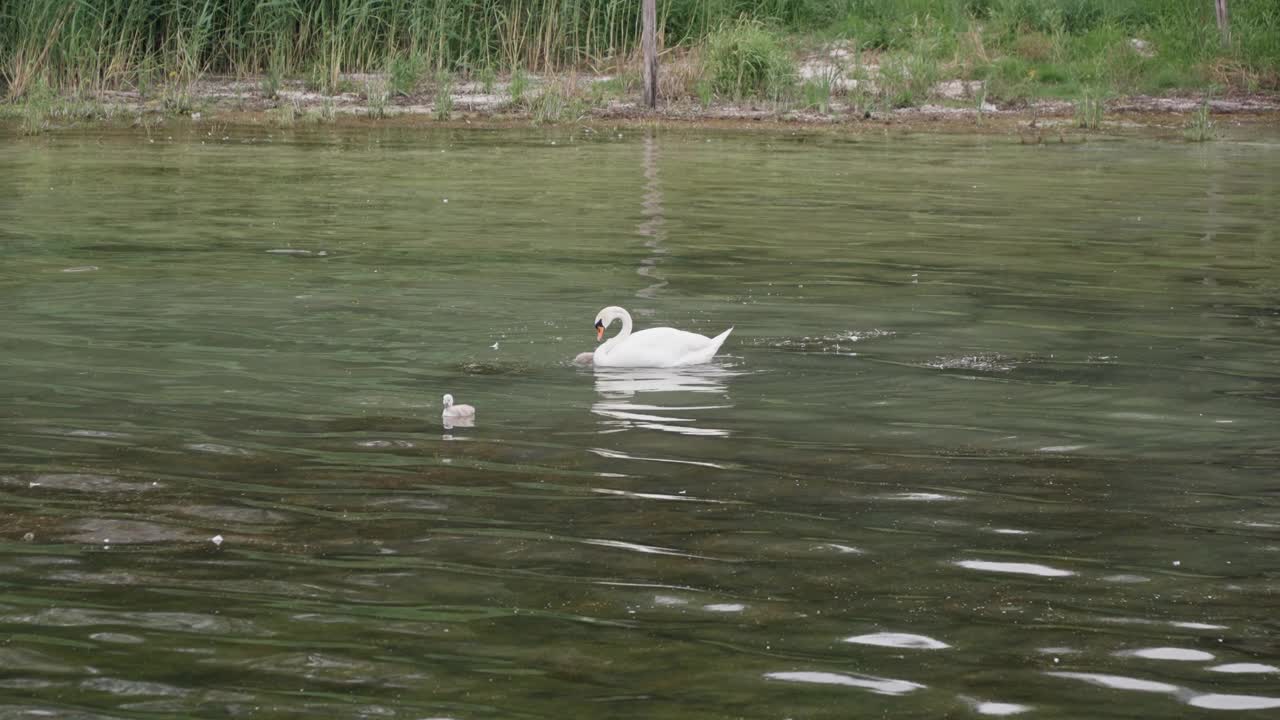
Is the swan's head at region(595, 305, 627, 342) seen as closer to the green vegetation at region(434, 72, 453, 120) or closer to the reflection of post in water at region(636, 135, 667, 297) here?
the reflection of post in water at region(636, 135, 667, 297)

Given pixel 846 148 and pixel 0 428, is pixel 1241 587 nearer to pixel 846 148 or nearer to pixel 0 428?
pixel 0 428

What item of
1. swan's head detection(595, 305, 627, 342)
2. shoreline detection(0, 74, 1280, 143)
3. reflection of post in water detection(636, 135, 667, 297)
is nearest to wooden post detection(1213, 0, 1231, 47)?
shoreline detection(0, 74, 1280, 143)

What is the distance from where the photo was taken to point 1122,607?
5.60m

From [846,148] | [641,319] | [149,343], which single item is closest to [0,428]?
[149,343]

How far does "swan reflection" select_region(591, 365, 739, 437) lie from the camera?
28.1 ft

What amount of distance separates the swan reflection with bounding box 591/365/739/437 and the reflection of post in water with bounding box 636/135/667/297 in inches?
107

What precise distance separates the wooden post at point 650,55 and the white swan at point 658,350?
17099mm

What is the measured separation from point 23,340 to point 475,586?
5816 millimetres

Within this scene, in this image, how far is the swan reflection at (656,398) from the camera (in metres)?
8.57

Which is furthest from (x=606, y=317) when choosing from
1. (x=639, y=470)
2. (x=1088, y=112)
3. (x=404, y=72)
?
(x=404, y=72)

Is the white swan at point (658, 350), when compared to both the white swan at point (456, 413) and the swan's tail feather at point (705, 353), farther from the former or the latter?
the white swan at point (456, 413)

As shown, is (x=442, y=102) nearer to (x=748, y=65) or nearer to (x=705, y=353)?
(x=748, y=65)

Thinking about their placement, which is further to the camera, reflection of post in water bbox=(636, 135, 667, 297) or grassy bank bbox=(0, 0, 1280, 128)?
grassy bank bbox=(0, 0, 1280, 128)

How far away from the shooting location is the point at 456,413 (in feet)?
27.3
